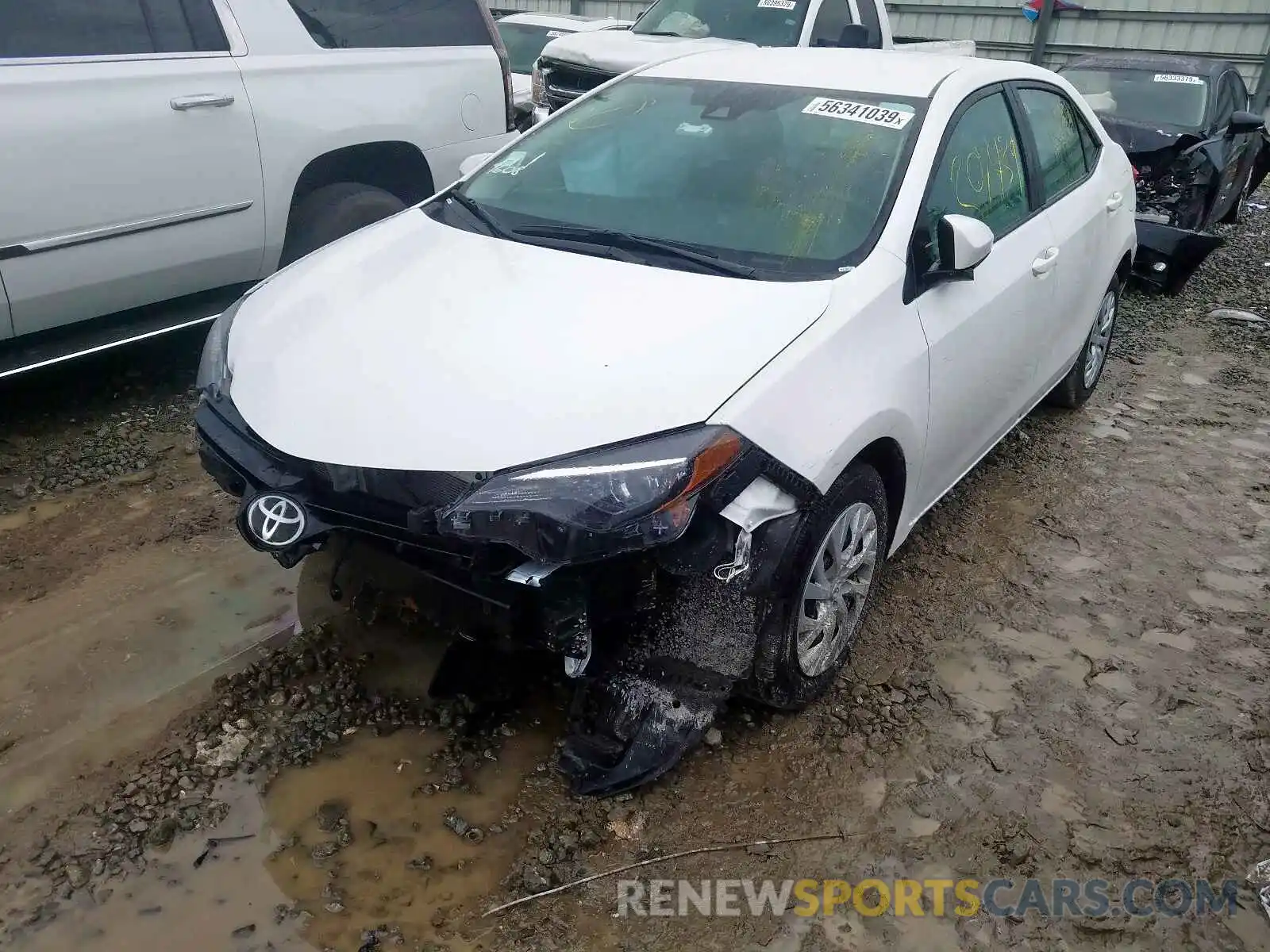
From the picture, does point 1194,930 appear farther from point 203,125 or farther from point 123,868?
point 203,125

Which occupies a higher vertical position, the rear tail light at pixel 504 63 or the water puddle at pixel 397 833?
the rear tail light at pixel 504 63

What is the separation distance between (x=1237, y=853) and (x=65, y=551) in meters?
3.65

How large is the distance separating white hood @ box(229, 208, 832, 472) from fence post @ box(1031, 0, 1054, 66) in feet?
42.5

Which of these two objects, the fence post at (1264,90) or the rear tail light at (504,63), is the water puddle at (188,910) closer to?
the rear tail light at (504,63)

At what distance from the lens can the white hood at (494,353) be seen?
230cm

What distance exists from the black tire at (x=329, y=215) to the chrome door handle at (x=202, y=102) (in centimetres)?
62

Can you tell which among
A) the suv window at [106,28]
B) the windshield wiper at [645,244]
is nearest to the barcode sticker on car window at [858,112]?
the windshield wiper at [645,244]

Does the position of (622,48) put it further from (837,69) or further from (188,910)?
(188,910)

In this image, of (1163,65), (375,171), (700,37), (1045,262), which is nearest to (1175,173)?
(1163,65)

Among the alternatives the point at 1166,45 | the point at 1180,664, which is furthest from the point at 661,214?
the point at 1166,45

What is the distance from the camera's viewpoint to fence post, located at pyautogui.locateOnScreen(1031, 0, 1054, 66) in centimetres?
1359

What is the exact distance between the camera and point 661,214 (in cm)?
313

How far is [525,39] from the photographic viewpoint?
1004cm

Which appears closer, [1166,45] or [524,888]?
[524,888]
